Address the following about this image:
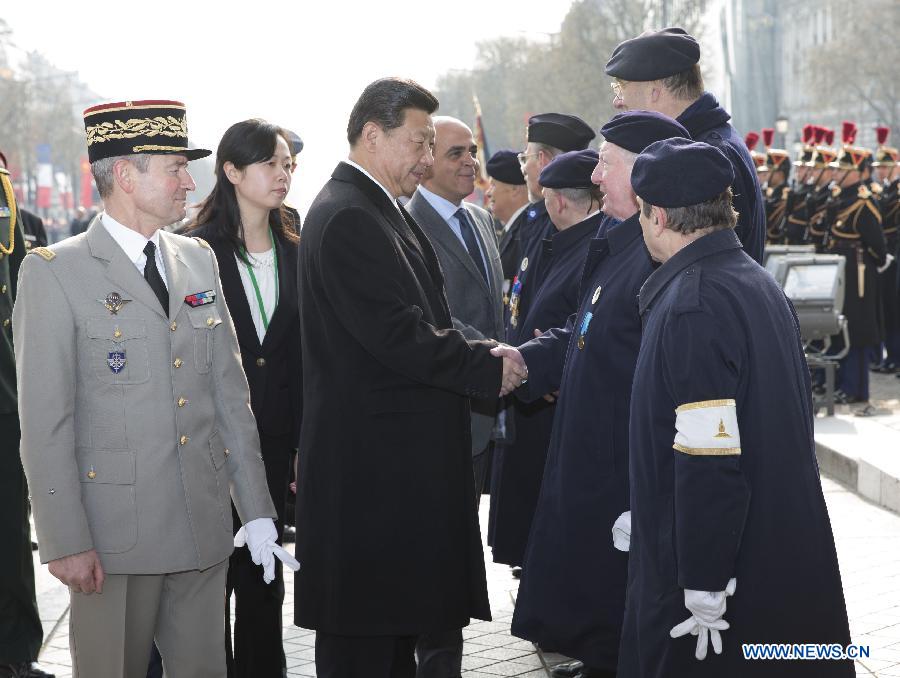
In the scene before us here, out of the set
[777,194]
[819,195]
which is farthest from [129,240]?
[777,194]

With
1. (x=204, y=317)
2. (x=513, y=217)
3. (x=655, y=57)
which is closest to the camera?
(x=204, y=317)

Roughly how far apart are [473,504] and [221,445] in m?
0.84

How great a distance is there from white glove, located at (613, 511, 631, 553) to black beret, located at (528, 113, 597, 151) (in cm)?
319

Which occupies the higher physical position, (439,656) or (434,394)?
(434,394)

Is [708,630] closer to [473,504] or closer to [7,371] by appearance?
[473,504]

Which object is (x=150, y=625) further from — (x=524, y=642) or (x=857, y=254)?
(x=857, y=254)

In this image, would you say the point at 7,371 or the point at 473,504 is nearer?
the point at 473,504

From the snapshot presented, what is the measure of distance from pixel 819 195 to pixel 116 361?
12717 millimetres

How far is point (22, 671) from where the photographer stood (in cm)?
512

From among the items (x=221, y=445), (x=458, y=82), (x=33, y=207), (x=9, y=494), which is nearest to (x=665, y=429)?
(x=221, y=445)

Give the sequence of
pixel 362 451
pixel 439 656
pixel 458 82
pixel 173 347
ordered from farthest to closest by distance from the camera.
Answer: pixel 458 82
pixel 439 656
pixel 362 451
pixel 173 347

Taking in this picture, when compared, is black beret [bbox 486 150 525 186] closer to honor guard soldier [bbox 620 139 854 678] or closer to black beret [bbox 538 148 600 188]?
black beret [bbox 538 148 600 188]

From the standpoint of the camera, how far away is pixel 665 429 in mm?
3436

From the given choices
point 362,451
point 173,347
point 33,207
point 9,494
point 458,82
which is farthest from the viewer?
point 458,82
